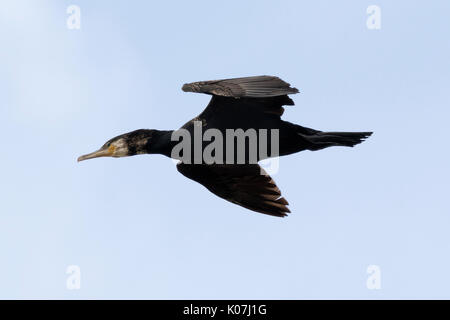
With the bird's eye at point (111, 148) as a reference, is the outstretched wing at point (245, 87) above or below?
above

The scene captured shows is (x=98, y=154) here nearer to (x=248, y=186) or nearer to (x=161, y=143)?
(x=161, y=143)

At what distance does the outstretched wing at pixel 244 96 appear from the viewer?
8617 mm

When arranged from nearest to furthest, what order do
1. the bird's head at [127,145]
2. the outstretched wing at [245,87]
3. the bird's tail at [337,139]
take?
the outstretched wing at [245,87] < the bird's tail at [337,139] < the bird's head at [127,145]

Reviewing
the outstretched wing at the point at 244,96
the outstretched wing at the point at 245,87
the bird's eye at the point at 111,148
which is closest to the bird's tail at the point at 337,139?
the outstretched wing at the point at 244,96

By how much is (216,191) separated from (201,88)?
1599mm

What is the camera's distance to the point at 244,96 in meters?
8.51

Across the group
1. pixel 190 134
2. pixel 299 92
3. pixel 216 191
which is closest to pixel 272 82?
pixel 299 92

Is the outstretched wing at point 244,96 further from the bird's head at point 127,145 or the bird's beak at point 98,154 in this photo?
the bird's beak at point 98,154

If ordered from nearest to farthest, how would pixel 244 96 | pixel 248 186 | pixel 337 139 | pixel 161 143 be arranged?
pixel 244 96 < pixel 337 139 < pixel 161 143 < pixel 248 186

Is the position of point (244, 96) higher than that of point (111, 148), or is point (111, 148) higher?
point (244, 96)

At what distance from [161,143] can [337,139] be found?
5.82ft

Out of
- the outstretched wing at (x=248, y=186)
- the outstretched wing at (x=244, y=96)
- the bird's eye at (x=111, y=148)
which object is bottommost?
the outstretched wing at (x=248, y=186)
